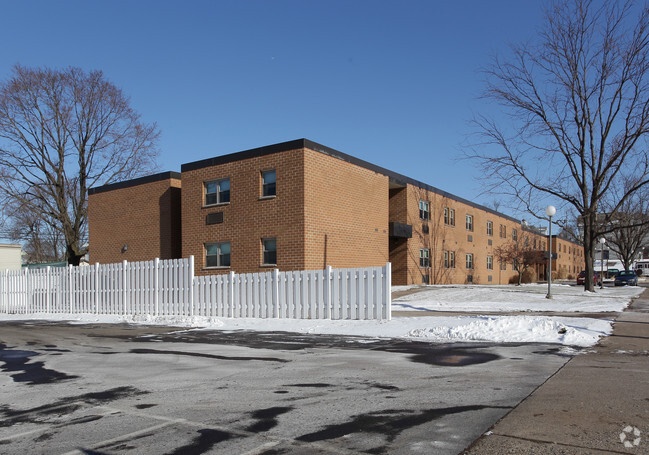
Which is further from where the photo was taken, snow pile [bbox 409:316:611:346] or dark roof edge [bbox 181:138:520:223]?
dark roof edge [bbox 181:138:520:223]

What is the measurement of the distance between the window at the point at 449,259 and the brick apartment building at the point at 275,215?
5.60 feet

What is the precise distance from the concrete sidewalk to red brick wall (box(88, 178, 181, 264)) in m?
24.3

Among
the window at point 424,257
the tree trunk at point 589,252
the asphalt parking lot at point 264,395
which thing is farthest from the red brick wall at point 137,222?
the tree trunk at point 589,252

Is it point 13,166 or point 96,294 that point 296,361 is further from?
point 13,166

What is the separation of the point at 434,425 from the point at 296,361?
3988 mm

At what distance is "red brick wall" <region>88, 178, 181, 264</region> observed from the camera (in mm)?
28641

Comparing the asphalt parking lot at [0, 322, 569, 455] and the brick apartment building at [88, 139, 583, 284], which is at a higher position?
Result: the brick apartment building at [88, 139, 583, 284]

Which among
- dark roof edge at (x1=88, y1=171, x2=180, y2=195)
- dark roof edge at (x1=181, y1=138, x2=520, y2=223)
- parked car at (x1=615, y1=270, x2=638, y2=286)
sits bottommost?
parked car at (x1=615, y1=270, x2=638, y2=286)

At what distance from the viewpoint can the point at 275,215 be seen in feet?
77.6

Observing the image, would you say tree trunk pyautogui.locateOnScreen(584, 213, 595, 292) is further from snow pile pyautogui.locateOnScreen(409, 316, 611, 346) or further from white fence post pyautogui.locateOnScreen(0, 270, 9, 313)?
white fence post pyautogui.locateOnScreen(0, 270, 9, 313)

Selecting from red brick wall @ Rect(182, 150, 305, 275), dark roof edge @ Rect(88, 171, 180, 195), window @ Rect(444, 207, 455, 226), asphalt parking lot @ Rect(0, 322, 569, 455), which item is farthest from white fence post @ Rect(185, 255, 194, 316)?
window @ Rect(444, 207, 455, 226)

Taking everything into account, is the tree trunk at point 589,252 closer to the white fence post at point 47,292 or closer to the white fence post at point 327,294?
the white fence post at point 327,294

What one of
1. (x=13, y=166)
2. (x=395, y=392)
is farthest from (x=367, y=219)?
(x=13, y=166)

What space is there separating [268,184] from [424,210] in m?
14.0
